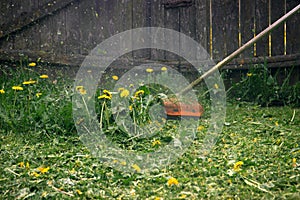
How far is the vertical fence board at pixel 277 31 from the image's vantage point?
4125mm

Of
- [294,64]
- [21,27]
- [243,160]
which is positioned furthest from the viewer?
[21,27]

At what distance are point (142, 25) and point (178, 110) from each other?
2.17 meters

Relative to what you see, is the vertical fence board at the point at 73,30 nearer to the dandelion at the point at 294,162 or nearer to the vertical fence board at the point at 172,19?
the vertical fence board at the point at 172,19

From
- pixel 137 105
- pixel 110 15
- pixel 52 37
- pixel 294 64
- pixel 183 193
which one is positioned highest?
pixel 110 15

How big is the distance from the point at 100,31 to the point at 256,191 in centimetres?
352

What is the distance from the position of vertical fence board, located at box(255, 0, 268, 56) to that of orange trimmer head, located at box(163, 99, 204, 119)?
5.24ft

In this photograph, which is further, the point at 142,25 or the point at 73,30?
the point at 142,25

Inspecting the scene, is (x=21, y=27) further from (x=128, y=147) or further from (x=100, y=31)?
(x=128, y=147)

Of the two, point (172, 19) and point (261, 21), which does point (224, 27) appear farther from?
point (172, 19)

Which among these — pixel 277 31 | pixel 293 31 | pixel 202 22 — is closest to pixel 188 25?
pixel 202 22

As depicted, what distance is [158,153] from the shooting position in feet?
7.43

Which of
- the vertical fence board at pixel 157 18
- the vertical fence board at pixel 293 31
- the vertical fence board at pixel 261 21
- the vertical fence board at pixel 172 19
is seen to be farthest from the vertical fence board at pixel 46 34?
the vertical fence board at pixel 293 31

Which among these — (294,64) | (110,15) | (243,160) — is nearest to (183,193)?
(243,160)

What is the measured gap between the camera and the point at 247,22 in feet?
14.4
